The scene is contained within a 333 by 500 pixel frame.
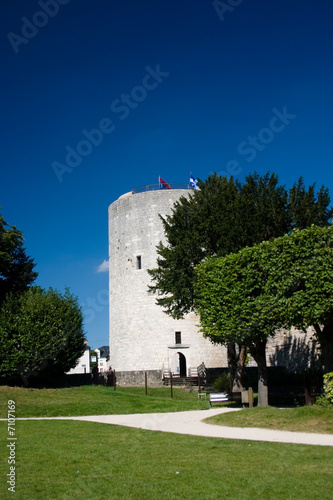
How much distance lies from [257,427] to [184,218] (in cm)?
1456

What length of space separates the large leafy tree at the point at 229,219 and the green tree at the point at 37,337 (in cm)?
708

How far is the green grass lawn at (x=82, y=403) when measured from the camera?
19141 millimetres

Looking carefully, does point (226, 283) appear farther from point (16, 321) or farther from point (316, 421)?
point (16, 321)

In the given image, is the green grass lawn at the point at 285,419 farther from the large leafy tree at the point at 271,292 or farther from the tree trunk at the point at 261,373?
the large leafy tree at the point at 271,292

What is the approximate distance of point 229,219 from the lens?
2262 centimetres

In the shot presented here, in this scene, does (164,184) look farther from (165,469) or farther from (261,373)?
(165,469)

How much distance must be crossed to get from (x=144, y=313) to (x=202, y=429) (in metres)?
24.0

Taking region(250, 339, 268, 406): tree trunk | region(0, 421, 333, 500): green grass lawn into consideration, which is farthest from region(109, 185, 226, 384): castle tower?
region(0, 421, 333, 500): green grass lawn

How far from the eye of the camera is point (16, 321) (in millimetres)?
28109

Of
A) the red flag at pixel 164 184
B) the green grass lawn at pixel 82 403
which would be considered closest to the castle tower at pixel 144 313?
the red flag at pixel 164 184

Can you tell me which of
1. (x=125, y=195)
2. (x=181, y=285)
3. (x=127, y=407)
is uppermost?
(x=125, y=195)

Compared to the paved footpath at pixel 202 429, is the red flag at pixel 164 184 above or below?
above

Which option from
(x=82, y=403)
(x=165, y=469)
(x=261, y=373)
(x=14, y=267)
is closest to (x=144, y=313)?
(x=14, y=267)

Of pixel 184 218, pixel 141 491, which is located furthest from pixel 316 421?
pixel 184 218
